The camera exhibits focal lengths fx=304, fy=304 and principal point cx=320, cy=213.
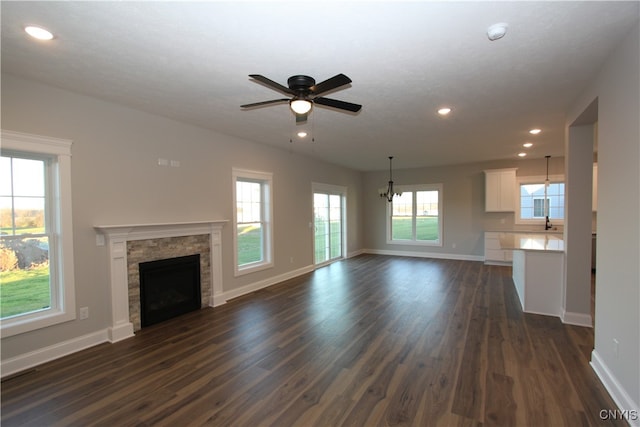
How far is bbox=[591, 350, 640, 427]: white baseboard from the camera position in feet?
6.67

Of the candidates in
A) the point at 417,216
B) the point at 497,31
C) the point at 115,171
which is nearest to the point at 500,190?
the point at 417,216

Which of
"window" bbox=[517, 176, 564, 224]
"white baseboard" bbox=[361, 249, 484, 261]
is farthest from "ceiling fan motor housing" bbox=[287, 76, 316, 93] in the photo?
"white baseboard" bbox=[361, 249, 484, 261]

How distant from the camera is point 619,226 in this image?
2.26m

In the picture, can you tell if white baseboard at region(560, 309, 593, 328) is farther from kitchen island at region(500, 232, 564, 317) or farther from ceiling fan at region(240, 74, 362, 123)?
ceiling fan at region(240, 74, 362, 123)

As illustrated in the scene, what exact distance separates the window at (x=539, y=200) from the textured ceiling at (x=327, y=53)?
13.6ft

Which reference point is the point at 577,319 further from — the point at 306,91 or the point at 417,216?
the point at 417,216

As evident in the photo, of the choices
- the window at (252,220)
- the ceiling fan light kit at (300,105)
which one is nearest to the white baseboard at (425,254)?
the window at (252,220)

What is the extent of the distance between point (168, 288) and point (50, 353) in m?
1.33

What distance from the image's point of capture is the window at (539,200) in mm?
7441

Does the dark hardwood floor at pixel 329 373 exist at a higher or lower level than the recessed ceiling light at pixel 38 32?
lower

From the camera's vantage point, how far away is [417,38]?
7.25 feet

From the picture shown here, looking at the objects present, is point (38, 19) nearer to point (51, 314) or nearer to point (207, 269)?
point (51, 314)

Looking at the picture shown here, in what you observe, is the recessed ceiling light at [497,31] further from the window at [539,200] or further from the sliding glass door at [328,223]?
the window at [539,200]

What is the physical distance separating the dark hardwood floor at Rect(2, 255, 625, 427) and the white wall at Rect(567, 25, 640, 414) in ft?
0.91
